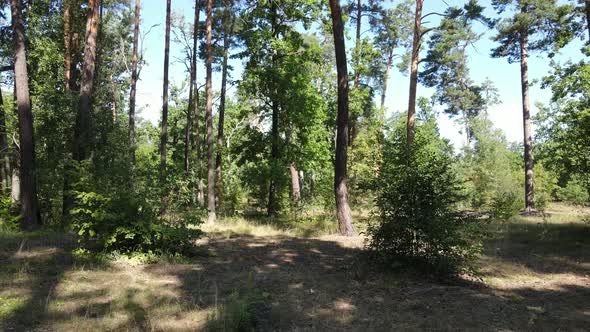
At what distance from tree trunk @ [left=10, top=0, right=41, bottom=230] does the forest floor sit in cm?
207

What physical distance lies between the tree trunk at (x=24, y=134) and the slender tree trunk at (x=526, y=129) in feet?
69.3

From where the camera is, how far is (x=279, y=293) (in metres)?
6.42

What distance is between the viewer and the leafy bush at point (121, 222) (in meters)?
7.79

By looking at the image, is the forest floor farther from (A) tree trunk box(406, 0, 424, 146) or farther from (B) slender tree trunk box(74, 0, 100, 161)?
(A) tree trunk box(406, 0, 424, 146)

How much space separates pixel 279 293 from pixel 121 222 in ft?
12.7

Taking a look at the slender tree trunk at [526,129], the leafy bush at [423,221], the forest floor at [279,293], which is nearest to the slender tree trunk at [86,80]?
the forest floor at [279,293]

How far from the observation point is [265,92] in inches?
696

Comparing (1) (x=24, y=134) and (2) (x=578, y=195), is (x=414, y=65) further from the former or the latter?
(1) (x=24, y=134)

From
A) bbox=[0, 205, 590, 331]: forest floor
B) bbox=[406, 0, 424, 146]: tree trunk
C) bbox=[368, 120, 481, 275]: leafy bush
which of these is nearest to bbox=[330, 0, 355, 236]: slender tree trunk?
bbox=[0, 205, 590, 331]: forest floor

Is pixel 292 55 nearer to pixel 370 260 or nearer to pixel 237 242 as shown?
pixel 237 242

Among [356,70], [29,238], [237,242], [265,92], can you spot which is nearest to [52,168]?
[29,238]

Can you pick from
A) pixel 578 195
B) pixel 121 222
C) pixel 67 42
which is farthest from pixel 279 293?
pixel 67 42

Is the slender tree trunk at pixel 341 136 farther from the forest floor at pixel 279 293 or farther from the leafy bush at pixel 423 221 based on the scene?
the leafy bush at pixel 423 221

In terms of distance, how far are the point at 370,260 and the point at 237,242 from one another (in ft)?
14.7
